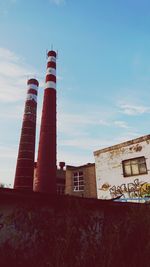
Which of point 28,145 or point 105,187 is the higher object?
point 28,145

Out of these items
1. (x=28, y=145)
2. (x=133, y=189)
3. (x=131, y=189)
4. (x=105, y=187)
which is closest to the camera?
(x=133, y=189)

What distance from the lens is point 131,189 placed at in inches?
620

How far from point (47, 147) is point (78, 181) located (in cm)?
621

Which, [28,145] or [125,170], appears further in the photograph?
[28,145]

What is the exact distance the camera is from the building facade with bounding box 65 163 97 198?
20406 mm

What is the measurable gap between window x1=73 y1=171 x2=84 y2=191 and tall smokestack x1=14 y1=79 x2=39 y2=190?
17.6 ft

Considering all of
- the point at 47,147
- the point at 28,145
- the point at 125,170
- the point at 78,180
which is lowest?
the point at 78,180

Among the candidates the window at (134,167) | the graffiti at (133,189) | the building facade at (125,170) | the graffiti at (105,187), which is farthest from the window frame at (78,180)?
the window at (134,167)

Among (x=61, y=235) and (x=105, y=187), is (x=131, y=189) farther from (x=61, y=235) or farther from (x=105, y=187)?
(x=61, y=235)

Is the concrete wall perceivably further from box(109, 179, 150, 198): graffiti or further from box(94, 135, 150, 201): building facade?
box(94, 135, 150, 201): building facade

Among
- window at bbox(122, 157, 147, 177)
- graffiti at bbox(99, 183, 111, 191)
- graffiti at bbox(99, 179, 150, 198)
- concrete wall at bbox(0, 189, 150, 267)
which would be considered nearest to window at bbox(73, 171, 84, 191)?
graffiti at bbox(99, 183, 111, 191)

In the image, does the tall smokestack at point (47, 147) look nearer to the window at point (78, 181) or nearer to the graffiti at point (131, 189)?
the window at point (78, 181)

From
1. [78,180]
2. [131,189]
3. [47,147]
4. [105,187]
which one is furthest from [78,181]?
[131,189]

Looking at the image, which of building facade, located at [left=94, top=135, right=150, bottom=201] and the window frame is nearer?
building facade, located at [left=94, top=135, right=150, bottom=201]
